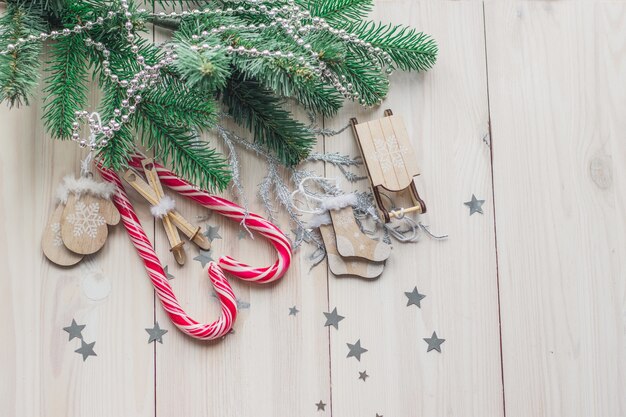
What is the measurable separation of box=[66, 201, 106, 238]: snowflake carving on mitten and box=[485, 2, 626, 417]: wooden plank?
0.66 meters

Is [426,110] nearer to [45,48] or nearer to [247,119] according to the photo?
[247,119]

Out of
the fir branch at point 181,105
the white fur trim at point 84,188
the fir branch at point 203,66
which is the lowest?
the white fur trim at point 84,188

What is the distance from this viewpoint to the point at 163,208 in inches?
39.6

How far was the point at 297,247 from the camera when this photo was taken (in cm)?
106

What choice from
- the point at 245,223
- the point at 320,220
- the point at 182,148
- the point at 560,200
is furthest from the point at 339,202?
the point at 560,200

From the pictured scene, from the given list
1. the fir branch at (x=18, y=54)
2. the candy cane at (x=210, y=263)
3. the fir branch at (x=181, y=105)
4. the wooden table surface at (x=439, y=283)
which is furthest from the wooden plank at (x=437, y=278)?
the fir branch at (x=18, y=54)

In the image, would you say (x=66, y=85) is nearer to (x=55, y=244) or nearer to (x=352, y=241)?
(x=55, y=244)

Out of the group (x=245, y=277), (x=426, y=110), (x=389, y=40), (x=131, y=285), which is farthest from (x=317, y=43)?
(x=131, y=285)

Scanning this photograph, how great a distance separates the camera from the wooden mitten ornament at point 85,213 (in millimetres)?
1002

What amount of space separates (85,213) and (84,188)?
4 cm

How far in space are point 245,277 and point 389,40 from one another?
0.45 metres

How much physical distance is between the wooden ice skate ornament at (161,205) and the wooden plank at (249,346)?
0.12ft

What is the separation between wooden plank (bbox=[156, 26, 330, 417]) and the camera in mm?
1033

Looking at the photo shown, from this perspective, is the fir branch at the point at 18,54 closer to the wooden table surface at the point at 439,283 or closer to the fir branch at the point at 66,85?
the fir branch at the point at 66,85
